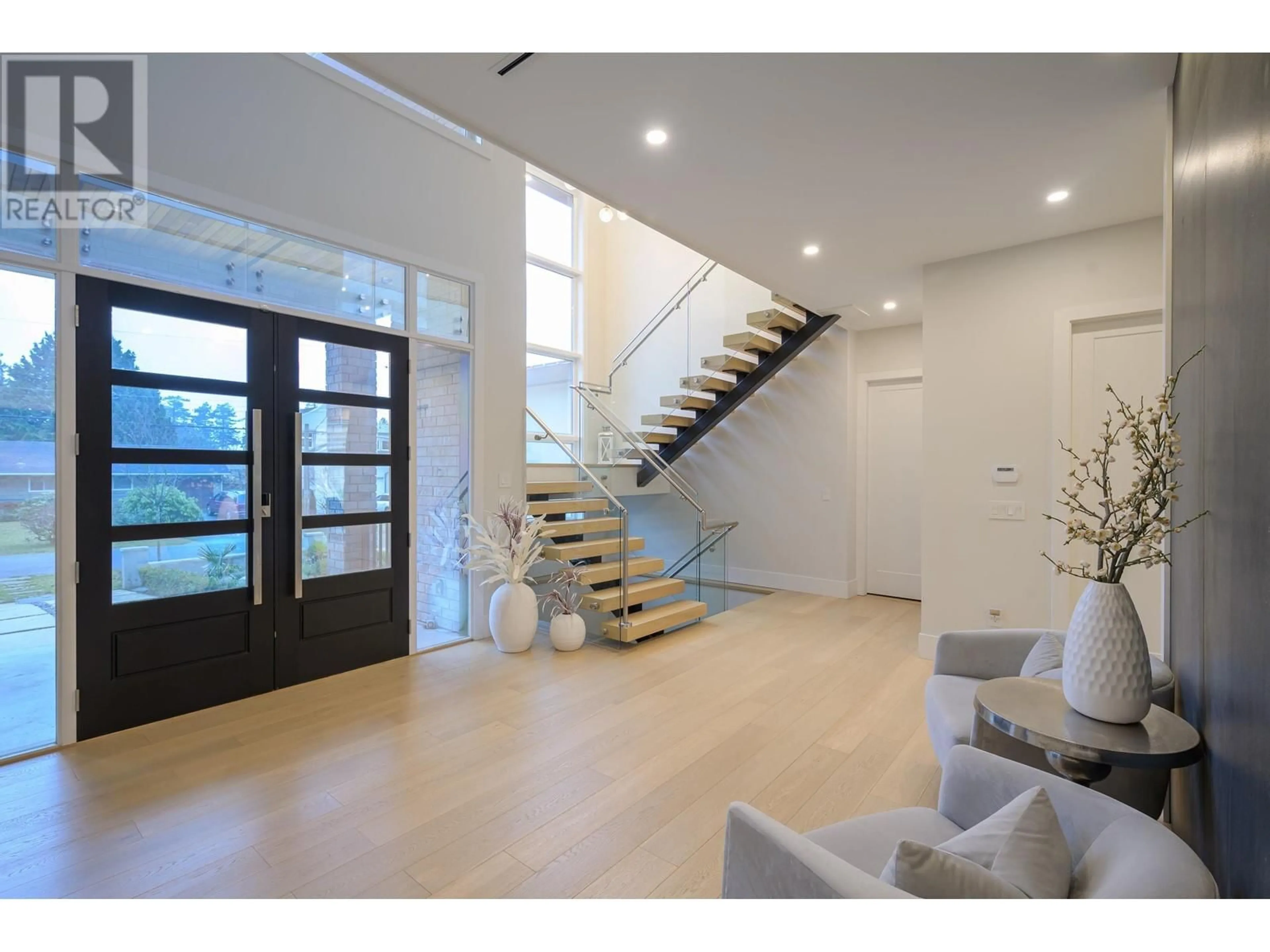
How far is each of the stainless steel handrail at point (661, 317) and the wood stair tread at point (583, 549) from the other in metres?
2.93

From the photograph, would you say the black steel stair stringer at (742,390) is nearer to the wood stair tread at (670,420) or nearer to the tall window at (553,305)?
the wood stair tread at (670,420)

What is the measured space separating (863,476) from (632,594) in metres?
3.14

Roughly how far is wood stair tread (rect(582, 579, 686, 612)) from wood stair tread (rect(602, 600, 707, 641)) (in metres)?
0.10

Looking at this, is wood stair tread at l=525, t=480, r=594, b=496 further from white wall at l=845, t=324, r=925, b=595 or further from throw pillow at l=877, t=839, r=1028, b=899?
throw pillow at l=877, t=839, r=1028, b=899

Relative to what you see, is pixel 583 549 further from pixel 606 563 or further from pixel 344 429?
pixel 344 429

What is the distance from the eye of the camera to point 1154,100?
7.86 ft

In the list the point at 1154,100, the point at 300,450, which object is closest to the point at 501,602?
the point at 300,450

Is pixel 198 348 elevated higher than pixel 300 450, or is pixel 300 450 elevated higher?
pixel 198 348

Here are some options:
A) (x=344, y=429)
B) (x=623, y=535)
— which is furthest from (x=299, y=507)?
(x=623, y=535)

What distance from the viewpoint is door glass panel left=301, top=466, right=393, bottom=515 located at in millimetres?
3754

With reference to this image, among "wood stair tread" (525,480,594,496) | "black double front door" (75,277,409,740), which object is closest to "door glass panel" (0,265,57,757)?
"black double front door" (75,277,409,740)

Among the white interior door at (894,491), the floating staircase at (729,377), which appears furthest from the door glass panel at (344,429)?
the white interior door at (894,491)
